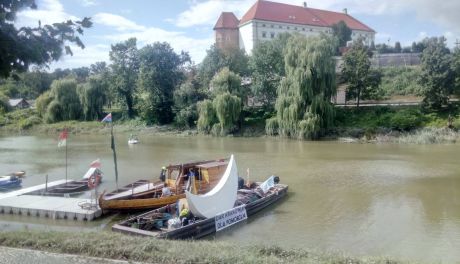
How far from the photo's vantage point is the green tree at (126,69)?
61.1m

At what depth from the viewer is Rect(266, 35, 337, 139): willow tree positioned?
40406mm

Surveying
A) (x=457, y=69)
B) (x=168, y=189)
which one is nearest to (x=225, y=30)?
(x=457, y=69)

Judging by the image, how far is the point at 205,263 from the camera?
795 centimetres

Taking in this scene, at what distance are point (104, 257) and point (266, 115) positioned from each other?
137 feet

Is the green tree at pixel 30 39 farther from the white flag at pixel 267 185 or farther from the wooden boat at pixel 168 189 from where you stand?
the white flag at pixel 267 185

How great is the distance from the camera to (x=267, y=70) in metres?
51.5

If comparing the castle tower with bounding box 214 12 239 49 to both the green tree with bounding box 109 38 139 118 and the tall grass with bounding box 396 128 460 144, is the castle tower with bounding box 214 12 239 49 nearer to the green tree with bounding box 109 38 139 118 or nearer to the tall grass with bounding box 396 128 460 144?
the green tree with bounding box 109 38 139 118

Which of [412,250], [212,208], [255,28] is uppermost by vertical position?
[255,28]

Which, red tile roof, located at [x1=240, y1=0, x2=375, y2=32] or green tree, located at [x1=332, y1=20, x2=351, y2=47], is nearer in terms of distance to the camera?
green tree, located at [x1=332, y1=20, x2=351, y2=47]

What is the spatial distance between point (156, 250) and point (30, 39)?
4.63 m

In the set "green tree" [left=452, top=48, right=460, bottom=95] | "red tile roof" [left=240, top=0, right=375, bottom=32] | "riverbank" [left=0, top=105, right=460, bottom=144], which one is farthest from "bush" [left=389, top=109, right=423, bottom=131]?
"red tile roof" [left=240, top=0, right=375, bottom=32]

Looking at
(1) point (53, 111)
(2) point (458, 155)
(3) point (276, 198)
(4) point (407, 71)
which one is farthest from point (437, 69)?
(1) point (53, 111)

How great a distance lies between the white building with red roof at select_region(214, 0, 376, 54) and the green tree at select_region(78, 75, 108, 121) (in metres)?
23.7

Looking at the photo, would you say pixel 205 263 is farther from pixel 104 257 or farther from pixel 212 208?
pixel 212 208
